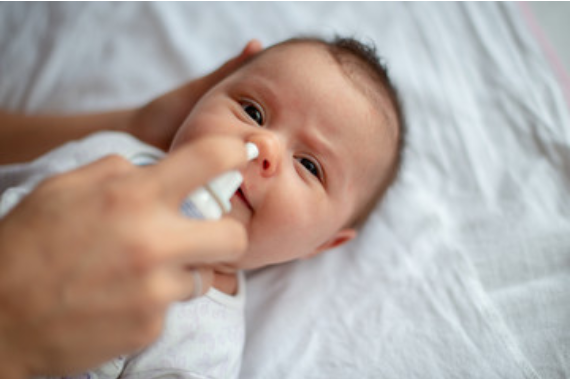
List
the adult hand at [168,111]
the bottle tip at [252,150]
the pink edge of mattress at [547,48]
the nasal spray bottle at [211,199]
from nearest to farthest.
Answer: the nasal spray bottle at [211,199] < the bottle tip at [252,150] < the adult hand at [168,111] < the pink edge of mattress at [547,48]

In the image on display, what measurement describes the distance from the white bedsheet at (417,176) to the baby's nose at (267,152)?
1.34 ft

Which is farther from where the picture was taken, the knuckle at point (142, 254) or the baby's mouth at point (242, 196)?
the baby's mouth at point (242, 196)

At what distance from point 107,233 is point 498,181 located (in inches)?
45.6

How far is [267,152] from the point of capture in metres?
0.90

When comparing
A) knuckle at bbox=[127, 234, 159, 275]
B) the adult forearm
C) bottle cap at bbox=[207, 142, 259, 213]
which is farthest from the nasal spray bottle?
the adult forearm

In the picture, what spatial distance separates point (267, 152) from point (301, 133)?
5.5 inches

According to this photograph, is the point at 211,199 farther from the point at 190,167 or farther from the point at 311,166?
the point at 311,166

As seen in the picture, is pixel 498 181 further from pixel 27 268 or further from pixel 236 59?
pixel 27 268

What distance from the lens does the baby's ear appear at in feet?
3.95

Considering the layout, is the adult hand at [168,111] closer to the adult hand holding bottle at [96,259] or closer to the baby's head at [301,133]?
the baby's head at [301,133]

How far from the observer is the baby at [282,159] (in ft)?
3.16

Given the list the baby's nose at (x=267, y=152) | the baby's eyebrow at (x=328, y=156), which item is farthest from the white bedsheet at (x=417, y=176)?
the baby's nose at (x=267, y=152)

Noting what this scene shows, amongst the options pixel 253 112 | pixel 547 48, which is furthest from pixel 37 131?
pixel 547 48

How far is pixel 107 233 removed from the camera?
51 cm
